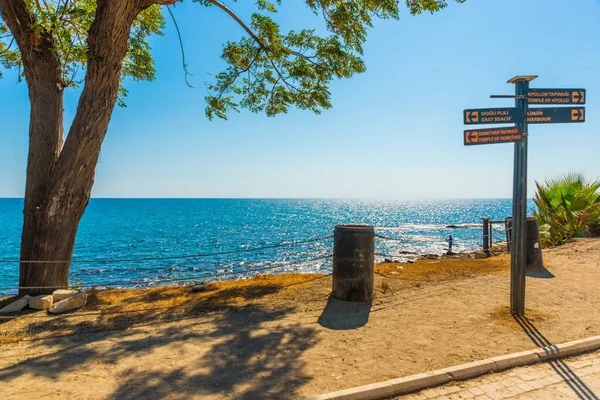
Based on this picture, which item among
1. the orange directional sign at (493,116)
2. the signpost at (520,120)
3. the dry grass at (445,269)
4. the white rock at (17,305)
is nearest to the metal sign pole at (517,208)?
the signpost at (520,120)

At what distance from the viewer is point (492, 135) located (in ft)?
18.6

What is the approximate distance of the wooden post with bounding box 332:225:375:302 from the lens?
22.7ft

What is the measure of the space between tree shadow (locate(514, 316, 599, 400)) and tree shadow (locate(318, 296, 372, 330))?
237 centimetres

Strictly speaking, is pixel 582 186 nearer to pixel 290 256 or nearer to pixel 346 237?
pixel 346 237

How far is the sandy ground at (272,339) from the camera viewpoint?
3805 mm

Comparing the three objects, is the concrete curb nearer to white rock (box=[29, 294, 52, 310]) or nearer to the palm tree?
white rock (box=[29, 294, 52, 310])

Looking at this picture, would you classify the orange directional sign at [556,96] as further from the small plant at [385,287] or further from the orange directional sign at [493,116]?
the small plant at [385,287]

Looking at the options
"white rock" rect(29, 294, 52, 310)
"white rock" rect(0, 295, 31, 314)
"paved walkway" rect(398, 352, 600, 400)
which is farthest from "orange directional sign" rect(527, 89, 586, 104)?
"white rock" rect(0, 295, 31, 314)

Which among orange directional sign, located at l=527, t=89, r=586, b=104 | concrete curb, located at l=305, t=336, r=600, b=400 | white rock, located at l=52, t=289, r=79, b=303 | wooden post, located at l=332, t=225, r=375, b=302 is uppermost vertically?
orange directional sign, located at l=527, t=89, r=586, b=104

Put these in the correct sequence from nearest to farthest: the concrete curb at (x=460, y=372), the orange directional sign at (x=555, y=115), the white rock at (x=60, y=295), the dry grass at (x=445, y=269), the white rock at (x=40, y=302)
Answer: the concrete curb at (x=460, y=372)
the orange directional sign at (x=555, y=115)
the white rock at (x=40, y=302)
the white rock at (x=60, y=295)
the dry grass at (x=445, y=269)

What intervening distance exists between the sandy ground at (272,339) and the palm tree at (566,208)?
7.07 meters

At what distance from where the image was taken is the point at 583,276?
872 centimetres

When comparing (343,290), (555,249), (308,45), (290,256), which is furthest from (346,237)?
(290,256)

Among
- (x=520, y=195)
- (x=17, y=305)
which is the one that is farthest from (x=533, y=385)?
(x=17, y=305)
